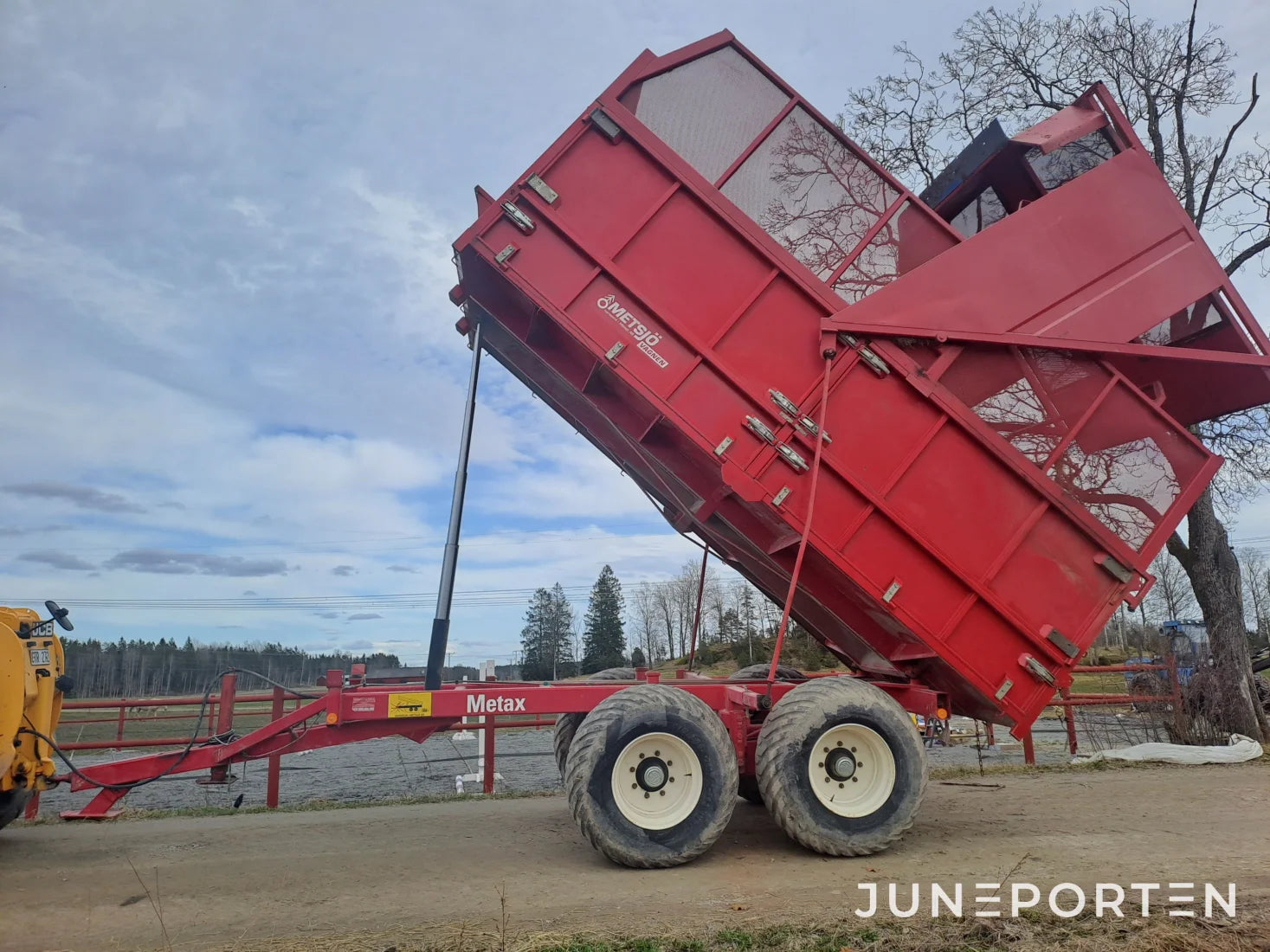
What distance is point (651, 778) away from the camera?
512 centimetres

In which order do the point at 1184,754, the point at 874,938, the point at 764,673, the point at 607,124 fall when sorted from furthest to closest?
the point at 1184,754, the point at 764,673, the point at 607,124, the point at 874,938

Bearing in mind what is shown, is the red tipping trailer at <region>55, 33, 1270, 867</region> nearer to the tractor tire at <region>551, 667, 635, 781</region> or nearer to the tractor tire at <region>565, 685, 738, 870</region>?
the tractor tire at <region>565, 685, 738, 870</region>

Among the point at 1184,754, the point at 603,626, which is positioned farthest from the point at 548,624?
the point at 1184,754

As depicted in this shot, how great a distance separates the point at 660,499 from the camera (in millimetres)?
7770

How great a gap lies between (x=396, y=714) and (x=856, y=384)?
375cm

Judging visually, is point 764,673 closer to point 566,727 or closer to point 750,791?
point 750,791

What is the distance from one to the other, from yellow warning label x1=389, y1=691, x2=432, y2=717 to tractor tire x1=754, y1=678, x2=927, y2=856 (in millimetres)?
2174

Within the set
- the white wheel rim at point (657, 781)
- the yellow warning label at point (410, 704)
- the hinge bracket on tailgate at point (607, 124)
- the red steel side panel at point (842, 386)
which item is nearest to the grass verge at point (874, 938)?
the white wheel rim at point (657, 781)

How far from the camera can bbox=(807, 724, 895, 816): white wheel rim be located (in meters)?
5.33

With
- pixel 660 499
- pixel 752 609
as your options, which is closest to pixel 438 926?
pixel 660 499

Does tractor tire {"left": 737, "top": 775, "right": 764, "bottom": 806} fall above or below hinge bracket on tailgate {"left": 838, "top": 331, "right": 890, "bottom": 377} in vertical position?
below

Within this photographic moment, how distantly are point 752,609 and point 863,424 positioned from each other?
40813 millimetres

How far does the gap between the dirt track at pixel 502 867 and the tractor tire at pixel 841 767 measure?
210 mm

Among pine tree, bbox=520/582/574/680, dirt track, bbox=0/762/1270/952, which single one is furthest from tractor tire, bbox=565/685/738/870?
pine tree, bbox=520/582/574/680
